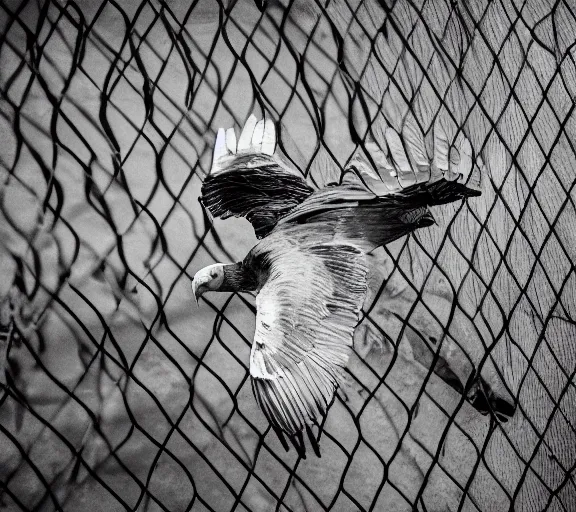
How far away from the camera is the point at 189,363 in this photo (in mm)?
544

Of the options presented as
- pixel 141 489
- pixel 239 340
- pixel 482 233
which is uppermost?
pixel 482 233

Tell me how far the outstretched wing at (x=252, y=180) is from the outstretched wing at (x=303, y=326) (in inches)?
1.0

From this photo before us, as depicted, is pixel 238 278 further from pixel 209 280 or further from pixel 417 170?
pixel 417 170

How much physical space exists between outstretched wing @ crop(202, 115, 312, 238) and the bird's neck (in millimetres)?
33

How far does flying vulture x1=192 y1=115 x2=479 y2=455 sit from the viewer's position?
370 mm

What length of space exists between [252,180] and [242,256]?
5.1 inches

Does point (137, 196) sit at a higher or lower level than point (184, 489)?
higher

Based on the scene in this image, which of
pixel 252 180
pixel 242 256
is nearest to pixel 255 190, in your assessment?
pixel 252 180

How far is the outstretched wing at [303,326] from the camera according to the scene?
0.36 meters

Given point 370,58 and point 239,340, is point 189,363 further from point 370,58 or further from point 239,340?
point 370,58

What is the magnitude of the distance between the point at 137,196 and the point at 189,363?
0.13m

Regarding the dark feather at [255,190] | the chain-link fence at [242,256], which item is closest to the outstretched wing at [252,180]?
the dark feather at [255,190]

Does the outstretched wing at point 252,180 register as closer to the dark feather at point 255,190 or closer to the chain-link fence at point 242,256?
the dark feather at point 255,190

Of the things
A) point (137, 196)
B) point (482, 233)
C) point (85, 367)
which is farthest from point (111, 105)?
point (482, 233)
